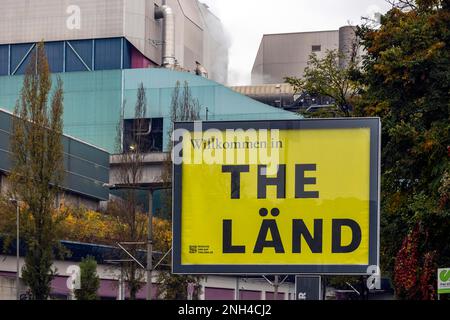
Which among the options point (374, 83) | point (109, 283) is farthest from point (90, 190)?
point (374, 83)

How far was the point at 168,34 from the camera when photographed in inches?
4424

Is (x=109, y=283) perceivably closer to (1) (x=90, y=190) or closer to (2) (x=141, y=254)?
(2) (x=141, y=254)

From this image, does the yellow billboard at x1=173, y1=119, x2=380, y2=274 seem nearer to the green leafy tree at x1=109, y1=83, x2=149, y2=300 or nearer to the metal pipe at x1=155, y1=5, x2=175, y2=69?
the green leafy tree at x1=109, y1=83, x2=149, y2=300

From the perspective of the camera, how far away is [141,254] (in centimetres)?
6209

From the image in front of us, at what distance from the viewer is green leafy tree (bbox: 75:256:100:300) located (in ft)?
182

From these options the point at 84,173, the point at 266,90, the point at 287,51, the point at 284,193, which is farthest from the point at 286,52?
the point at 284,193

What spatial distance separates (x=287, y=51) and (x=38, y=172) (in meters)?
83.2

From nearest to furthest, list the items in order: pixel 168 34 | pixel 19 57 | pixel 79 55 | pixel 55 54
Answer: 1. pixel 79 55
2. pixel 55 54
3. pixel 168 34
4. pixel 19 57

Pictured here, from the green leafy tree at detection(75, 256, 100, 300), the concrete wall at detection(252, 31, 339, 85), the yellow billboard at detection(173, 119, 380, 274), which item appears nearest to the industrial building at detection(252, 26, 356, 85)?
the concrete wall at detection(252, 31, 339, 85)

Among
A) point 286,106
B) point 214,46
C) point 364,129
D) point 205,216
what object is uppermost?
point 214,46

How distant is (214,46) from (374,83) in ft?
356

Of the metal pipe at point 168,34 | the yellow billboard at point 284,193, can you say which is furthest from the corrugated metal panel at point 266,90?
the yellow billboard at point 284,193

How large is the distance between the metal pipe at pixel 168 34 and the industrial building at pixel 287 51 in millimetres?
23551

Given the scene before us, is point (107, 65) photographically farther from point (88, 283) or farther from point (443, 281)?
point (443, 281)
